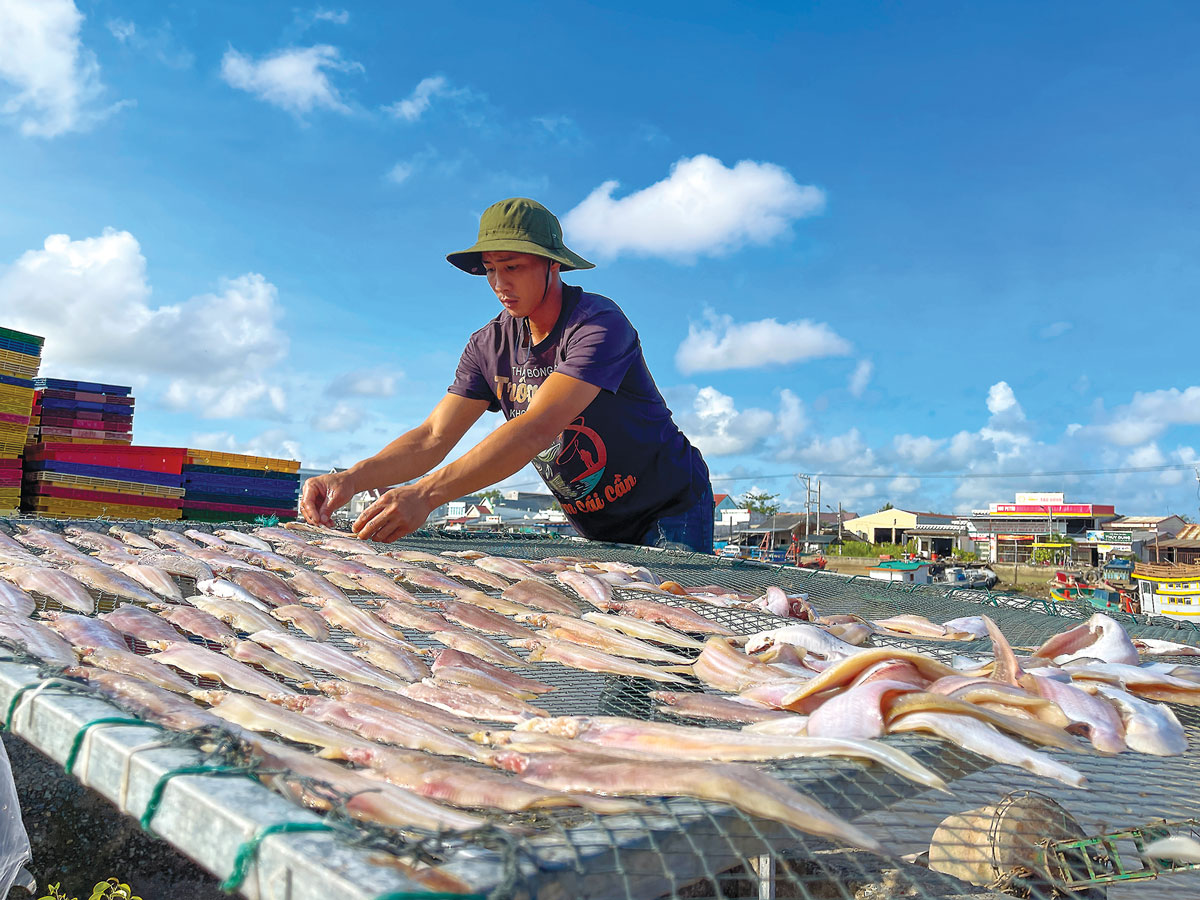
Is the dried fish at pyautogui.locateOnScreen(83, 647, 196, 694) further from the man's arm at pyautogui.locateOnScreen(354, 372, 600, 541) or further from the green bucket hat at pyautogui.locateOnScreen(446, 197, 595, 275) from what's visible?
the green bucket hat at pyautogui.locateOnScreen(446, 197, 595, 275)

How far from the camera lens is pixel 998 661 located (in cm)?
231

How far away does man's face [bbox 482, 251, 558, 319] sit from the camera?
5117 mm

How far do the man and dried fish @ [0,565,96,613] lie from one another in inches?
53.1

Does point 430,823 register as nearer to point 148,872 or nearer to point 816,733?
point 816,733

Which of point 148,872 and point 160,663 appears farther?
point 148,872

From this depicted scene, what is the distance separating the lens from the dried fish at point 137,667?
2.09 metres

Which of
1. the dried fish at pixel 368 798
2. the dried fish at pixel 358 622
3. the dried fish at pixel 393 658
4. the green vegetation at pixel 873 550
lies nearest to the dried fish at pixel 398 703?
the dried fish at pixel 393 658

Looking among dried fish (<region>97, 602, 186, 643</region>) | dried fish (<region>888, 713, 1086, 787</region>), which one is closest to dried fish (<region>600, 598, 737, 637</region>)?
dried fish (<region>888, 713, 1086, 787</region>)

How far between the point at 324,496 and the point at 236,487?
1029 centimetres

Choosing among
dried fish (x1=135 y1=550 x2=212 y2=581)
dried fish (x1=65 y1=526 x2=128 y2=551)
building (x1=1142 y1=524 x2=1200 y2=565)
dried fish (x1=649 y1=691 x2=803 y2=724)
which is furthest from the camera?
building (x1=1142 y1=524 x2=1200 y2=565)

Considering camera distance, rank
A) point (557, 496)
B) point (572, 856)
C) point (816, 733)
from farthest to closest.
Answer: point (557, 496) < point (816, 733) < point (572, 856)

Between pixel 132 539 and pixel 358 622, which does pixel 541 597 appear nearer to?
pixel 358 622

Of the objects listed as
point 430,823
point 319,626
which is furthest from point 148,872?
point 430,823

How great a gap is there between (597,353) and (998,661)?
3074 mm
